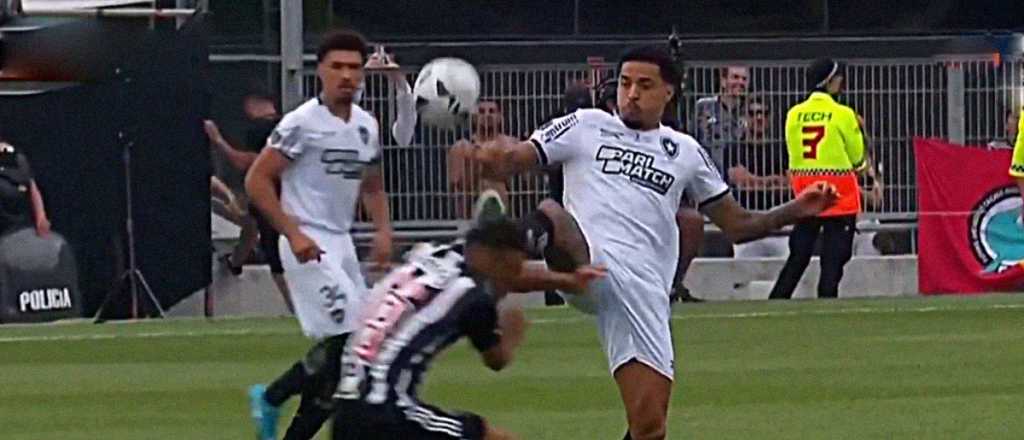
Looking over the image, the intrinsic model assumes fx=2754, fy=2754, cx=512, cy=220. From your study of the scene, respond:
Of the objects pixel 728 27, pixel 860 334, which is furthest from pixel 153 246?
pixel 728 27

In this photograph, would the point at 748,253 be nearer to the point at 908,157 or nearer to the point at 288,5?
the point at 908,157

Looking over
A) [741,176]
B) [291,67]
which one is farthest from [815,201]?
[291,67]

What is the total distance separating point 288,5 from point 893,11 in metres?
7.72

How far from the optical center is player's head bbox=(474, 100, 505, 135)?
80.2 feet

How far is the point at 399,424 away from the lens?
8484mm

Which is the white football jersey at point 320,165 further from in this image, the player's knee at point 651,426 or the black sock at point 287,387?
the player's knee at point 651,426

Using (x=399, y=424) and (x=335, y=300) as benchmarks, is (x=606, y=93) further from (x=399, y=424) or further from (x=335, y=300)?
(x=399, y=424)

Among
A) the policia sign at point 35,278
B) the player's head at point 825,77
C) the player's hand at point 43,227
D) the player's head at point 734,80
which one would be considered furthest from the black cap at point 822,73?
the player's hand at point 43,227

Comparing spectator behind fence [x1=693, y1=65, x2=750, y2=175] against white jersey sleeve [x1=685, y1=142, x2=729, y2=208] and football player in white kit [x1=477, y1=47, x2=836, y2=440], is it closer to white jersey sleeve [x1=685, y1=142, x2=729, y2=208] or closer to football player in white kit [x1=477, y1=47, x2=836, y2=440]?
white jersey sleeve [x1=685, y1=142, x2=729, y2=208]

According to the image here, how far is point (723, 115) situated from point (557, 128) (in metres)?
14.4

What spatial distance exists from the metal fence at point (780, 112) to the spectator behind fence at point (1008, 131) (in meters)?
0.02

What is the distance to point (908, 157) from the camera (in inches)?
1007

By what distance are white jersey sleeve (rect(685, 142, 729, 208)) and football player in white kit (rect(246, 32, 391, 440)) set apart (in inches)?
67.5

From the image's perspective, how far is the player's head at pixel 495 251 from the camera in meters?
8.59
